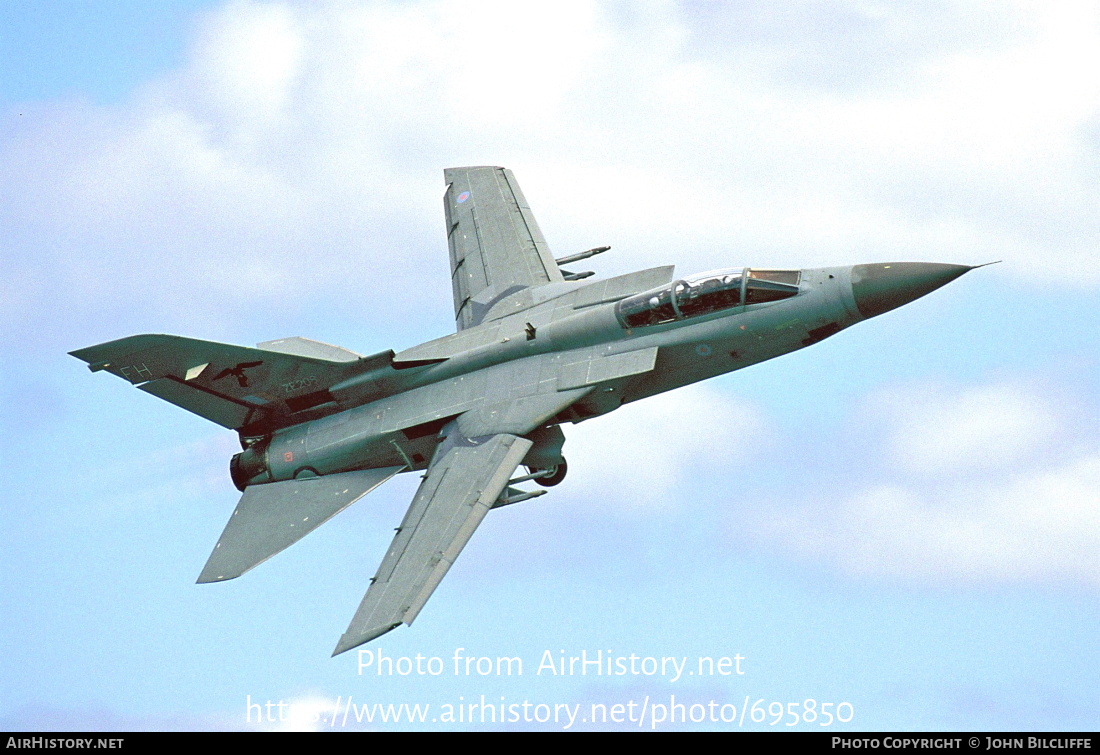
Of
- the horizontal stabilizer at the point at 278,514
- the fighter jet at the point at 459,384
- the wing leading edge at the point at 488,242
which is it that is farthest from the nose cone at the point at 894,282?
the horizontal stabilizer at the point at 278,514

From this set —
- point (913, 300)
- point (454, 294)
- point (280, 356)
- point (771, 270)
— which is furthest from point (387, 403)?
point (913, 300)

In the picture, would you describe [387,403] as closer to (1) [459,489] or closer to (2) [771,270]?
(1) [459,489]

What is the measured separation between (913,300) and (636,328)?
5788 mm

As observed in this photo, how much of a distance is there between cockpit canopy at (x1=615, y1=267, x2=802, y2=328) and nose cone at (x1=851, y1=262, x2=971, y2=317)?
4.42 feet

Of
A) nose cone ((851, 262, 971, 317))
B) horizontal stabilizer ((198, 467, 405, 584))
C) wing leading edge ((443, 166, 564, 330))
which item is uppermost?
wing leading edge ((443, 166, 564, 330))

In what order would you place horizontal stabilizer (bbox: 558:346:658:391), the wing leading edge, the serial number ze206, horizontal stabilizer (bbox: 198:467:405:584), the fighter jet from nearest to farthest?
the fighter jet < horizontal stabilizer (bbox: 558:346:658:391) < horizontal stabilizer (bbox: 198:467:405:584) < the serial number ze206 < the wing leading edge

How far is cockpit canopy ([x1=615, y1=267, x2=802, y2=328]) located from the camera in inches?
1309

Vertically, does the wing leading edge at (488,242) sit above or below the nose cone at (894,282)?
above

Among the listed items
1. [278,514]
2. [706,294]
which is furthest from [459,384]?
[706,294]

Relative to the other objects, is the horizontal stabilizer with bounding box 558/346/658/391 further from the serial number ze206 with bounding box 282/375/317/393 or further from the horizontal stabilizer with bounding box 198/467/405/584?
the serial number ze206 with bounding box 282/375/317/393

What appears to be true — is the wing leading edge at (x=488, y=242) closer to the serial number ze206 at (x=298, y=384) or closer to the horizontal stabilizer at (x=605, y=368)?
the serial number ze206 at (x=298, y=384)

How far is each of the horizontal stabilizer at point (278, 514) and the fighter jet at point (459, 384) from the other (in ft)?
0.13

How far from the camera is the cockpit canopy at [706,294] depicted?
33250mm

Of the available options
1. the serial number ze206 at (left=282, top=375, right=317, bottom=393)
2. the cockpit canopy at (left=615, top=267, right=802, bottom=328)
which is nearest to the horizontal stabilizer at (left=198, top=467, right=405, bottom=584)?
the serial number ze206 at (left=282, top=375, right=317, bottom=393)
